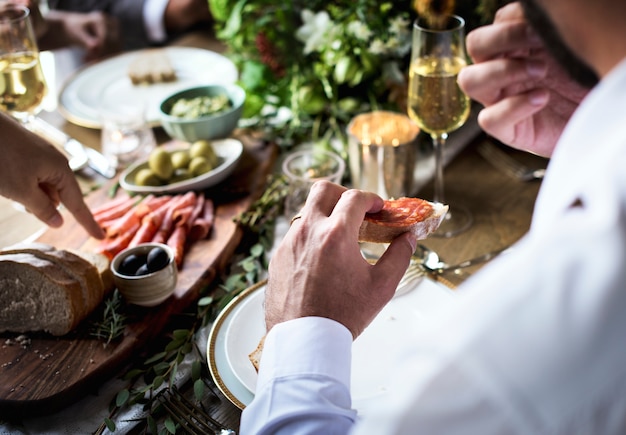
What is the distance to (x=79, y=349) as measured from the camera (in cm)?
122

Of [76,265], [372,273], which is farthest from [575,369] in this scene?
[76,265]

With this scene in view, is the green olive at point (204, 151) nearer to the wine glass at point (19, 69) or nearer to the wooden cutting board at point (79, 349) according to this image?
the wooden cutting board at point (79, 349)

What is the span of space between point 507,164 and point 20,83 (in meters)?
1.36

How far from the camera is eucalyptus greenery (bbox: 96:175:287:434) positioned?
1086 millimetres

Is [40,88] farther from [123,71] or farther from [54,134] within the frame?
[123,71]

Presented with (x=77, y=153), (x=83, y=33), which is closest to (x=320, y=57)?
(x=77, y=153)

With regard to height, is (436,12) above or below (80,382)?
above

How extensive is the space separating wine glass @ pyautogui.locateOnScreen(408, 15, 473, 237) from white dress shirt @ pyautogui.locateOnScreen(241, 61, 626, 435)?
932mm

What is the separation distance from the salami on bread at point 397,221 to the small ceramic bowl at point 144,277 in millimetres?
434

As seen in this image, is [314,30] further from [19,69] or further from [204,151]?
[19,69]

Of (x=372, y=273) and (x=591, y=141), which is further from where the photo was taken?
(x=372, y=273)

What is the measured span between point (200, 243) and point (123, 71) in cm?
121

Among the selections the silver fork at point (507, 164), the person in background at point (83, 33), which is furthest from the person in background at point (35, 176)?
the person in background at point (83, 33)

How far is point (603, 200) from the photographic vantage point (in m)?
0.51
